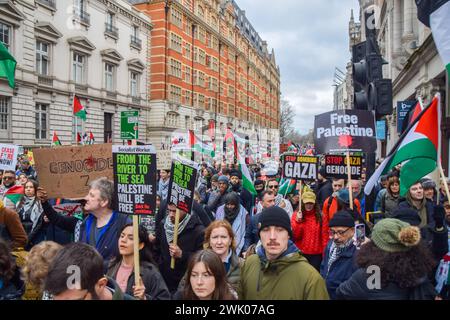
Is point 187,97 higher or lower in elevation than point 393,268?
higher

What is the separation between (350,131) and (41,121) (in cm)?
2737

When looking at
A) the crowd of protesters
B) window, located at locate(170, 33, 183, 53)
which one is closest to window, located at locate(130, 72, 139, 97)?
window, located at locate(170, 33, 183, 53)

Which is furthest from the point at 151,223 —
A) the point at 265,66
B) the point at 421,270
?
the point at 265,66

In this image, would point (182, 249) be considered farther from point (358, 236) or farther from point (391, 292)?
point (391, 292)

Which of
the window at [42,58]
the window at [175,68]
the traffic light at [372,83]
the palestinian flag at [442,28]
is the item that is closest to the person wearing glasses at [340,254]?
the palestinian flag at [442,28]

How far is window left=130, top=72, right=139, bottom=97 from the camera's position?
40.9 metres

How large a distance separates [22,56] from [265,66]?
74204 mm

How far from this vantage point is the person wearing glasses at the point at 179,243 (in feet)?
15.3

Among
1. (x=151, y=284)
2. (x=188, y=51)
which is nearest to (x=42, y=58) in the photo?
(x=188, y=51)

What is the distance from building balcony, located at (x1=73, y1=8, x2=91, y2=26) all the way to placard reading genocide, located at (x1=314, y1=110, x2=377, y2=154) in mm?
29938

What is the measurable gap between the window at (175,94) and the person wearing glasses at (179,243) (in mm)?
42469

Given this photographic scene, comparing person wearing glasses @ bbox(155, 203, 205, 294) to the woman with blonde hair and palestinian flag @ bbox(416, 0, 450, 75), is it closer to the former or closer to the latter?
the woman with blonde hair

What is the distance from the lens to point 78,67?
33.3 meters
